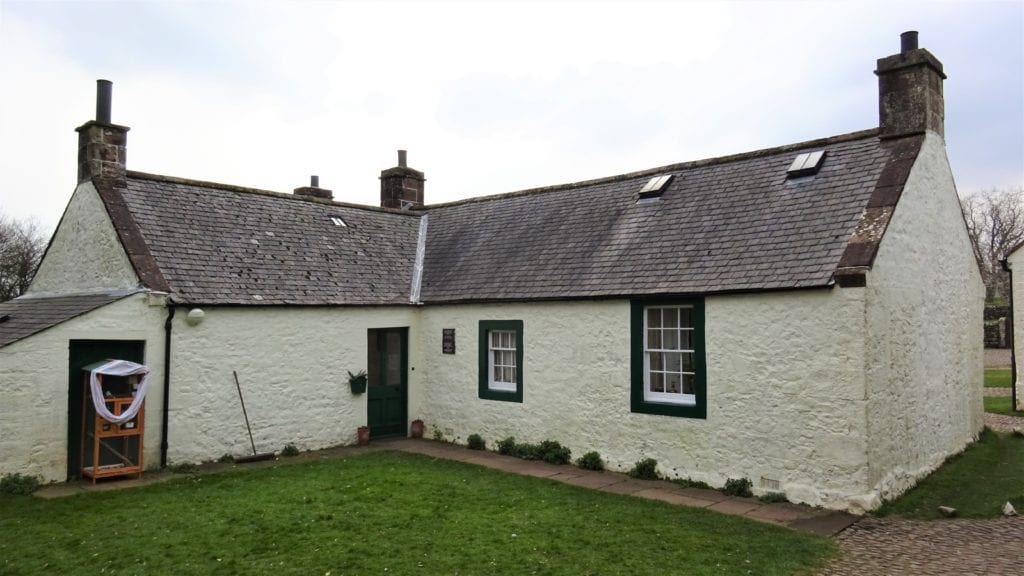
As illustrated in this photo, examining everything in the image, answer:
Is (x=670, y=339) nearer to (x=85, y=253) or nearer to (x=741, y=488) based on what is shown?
(x=741, y=488)

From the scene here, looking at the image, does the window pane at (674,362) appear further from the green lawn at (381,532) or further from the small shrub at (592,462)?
the green lawn at (381,532)

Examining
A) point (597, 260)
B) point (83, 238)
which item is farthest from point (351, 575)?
point (83, 238)

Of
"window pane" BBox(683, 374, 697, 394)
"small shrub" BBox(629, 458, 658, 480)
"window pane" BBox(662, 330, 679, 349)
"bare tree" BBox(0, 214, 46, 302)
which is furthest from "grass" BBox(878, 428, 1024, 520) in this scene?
"bare tree" BBox(0, 214, 46, 302)

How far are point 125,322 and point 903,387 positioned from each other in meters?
12.2

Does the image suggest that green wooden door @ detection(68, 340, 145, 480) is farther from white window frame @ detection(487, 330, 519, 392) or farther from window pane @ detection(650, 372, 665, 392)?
window pane @ detection(650, 372, 665, 392)

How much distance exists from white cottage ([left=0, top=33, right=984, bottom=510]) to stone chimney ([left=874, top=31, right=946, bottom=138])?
0.04 metres

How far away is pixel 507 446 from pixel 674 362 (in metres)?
3.77

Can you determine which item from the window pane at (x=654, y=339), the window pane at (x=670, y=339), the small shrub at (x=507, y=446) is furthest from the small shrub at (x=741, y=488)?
the small shrub at (x=507, y=446)

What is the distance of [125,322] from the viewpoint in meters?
11.3

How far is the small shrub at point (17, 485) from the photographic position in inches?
391

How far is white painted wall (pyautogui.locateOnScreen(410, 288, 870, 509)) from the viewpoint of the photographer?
366 inches

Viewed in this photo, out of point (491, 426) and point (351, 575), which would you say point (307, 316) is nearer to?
point (491, 426)

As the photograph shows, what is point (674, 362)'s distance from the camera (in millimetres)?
11250

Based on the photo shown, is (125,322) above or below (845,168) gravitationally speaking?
below
